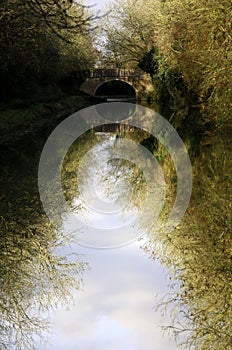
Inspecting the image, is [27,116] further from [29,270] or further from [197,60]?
[29,270]

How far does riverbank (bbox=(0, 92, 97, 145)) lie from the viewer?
59.9 feet

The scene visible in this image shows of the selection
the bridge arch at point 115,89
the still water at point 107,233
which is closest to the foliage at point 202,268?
the still water at point 107,233

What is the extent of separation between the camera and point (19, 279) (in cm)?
546

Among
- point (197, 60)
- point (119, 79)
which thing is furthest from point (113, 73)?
point (197, 60)

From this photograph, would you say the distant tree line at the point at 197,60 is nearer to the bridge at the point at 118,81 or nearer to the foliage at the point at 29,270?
the foliage at the point at 29,270

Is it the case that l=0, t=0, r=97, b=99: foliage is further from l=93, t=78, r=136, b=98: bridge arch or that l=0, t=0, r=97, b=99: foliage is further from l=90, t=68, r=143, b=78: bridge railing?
l=93, t=78, r=136, b=98: bridge arch

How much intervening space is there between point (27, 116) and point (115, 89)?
3152 centimetres

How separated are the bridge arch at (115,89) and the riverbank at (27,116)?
64.1ft

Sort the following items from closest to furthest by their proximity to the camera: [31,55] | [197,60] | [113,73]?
[197,60], [31,55], [113,73]

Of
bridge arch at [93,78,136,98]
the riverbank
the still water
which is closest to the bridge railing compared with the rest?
bridge arch at [93,78,136,98]

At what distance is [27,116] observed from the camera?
22234mm

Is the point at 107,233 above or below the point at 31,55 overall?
below

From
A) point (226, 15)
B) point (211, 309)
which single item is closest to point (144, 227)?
point (211, 309)

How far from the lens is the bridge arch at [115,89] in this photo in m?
52.1
